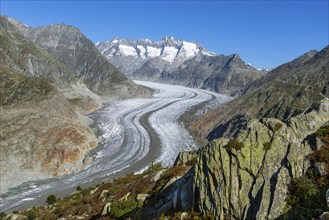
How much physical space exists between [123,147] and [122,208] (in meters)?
66.4

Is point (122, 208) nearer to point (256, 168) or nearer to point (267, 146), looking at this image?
point (256, 168)

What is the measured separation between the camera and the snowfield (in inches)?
2448

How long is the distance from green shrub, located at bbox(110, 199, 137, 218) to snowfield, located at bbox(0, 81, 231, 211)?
37.0 metres

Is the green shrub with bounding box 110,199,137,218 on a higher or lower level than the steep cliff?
lower

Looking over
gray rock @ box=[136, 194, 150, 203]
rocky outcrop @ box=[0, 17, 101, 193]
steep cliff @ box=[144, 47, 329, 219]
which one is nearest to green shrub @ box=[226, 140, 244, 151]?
steep cliff @ box=[144, 47, 329, 219]

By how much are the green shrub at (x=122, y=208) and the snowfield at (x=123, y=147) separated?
122 feet

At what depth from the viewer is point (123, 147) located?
88938 millimetres

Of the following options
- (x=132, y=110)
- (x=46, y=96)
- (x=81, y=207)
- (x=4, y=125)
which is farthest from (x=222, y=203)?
(x=132, y=110)

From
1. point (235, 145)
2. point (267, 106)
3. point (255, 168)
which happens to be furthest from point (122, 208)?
point (267, 106)

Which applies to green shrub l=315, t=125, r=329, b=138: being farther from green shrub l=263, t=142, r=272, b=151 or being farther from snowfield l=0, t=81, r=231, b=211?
snowfield l=0, t=81, r=231, b=211

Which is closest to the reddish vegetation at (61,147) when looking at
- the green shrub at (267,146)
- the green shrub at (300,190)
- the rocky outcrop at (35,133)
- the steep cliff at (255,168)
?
the rocky outcrop at (35,133)

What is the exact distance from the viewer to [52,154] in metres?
74.9

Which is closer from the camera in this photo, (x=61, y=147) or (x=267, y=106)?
(x=61, y=147)

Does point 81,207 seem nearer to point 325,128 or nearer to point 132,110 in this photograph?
point 325,128
